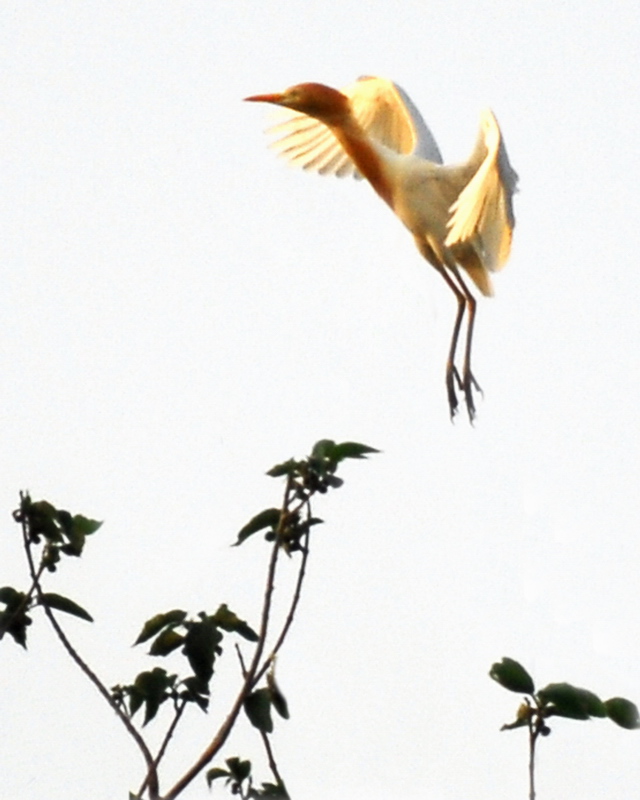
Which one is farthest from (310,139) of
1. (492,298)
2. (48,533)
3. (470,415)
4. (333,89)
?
(48,533)

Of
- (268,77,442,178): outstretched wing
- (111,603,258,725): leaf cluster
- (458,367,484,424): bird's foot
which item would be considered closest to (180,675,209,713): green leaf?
(111,603,258,725): leaf cluster

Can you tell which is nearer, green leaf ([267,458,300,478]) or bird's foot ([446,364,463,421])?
green leaf ([267,458,300,478])

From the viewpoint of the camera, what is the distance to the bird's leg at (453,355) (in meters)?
6.18

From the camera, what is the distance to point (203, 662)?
11.0 ft

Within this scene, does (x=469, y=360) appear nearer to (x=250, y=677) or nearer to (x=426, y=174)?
(x=426, y=174)

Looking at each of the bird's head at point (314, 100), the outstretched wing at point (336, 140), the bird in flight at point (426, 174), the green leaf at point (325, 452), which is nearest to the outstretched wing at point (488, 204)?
the bird in flight at point (426, 174)

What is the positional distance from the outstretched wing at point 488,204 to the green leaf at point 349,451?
2935mm

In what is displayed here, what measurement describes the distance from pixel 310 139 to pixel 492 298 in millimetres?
1245

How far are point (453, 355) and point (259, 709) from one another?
3320 mm

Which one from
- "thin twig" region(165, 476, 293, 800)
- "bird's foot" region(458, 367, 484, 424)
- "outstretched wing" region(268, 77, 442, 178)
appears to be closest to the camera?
"thin twig" region(165, 476, 293, 800)

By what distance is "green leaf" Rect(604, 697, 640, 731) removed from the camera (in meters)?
3.03

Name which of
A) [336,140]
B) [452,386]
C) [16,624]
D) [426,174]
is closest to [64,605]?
[16,624]

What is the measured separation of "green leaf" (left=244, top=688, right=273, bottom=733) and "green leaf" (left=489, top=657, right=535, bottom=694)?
1.38 feet

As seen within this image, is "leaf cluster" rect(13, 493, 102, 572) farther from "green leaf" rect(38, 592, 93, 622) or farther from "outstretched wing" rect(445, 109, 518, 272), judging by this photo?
"outstretched wing" rect(445, 109, 518, 272)
